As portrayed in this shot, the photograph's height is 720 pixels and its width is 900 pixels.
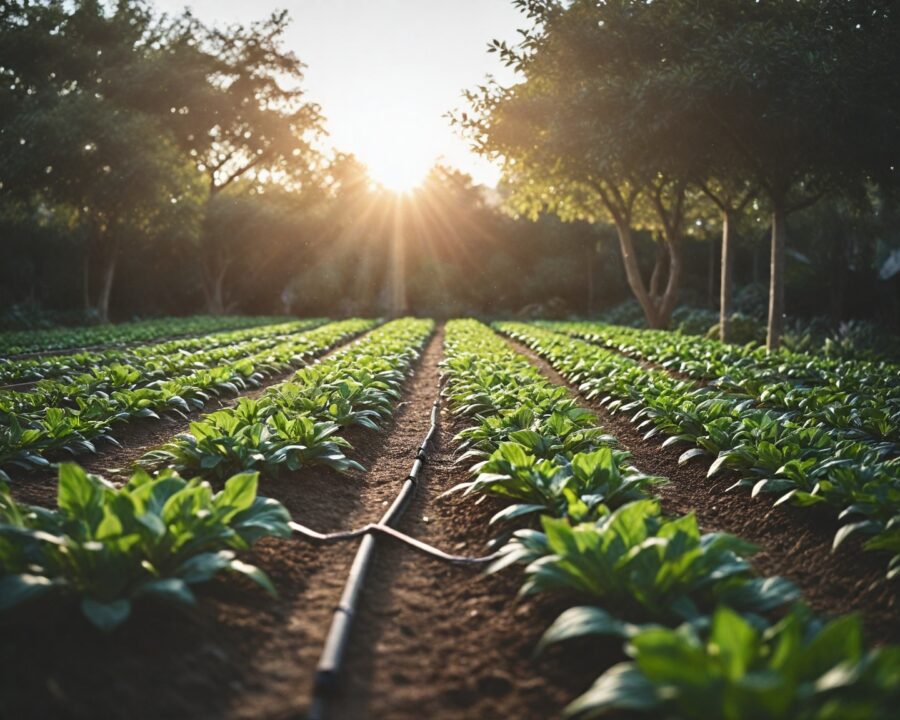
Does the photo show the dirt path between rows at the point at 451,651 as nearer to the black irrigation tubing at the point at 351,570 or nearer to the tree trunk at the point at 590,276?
the black irrigation tubing at the point at 351,570

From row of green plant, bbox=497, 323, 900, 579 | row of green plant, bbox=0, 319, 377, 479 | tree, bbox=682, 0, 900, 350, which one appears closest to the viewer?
row of green plant, bbox=497, 323, 900, 579

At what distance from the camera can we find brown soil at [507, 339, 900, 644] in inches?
116

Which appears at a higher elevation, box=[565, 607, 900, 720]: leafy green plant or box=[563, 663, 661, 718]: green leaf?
box=[565, 607, 900, 720]: leafy green plant

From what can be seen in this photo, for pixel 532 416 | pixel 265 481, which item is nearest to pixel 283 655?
pixel 265 481

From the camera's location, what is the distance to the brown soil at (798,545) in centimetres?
295

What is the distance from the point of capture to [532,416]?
5855 mm

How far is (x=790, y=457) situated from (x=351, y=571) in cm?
310

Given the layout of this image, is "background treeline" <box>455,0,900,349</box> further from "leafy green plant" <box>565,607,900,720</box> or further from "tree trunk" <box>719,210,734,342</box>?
"leafy green plant" <box>565,607,900,720</box>

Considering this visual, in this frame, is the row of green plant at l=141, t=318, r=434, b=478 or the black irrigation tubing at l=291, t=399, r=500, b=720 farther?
the row of green plant at l=141, t=318, r=434, b=478

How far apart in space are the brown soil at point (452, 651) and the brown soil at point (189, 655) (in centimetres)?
20

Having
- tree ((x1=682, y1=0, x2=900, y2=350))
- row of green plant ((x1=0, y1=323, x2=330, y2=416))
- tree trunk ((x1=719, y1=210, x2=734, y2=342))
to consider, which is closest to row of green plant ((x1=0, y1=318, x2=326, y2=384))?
row of green plant ((x1=0, y1=323, x2=330, y2=416))

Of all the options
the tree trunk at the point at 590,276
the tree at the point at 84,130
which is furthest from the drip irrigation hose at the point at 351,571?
the tree trunk at the point at 590,276

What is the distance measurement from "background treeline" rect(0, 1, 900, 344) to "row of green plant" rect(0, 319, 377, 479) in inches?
503

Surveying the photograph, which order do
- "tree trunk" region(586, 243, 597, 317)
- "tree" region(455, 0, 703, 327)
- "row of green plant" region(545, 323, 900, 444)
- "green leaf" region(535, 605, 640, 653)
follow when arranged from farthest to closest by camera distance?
"tree trunk" region(586, 243, 597, 317), "tree" region(455, 0, 703, 327), "row of green plant" region(545, 323, 900, 444), "green leaf" region(535, 605, 640, 653)
